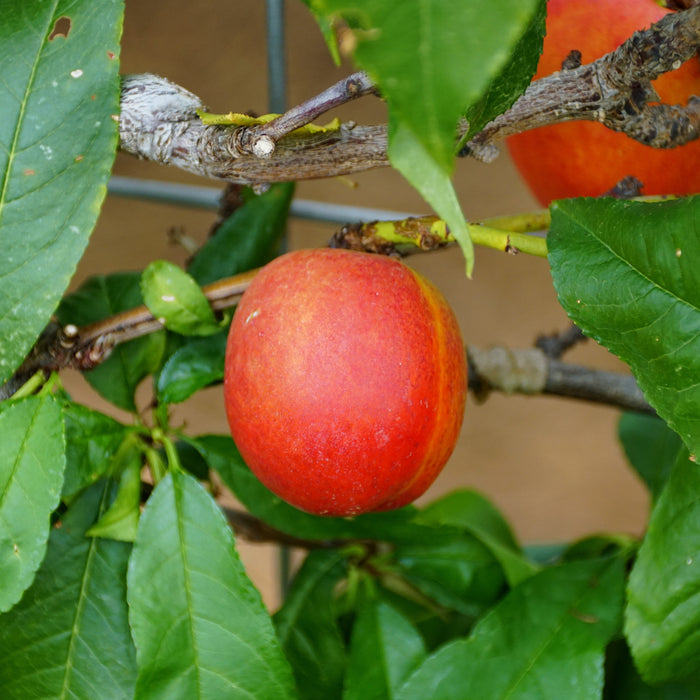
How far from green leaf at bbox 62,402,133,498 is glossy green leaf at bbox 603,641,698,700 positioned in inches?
12.0

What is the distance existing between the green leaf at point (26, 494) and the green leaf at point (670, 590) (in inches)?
9.4

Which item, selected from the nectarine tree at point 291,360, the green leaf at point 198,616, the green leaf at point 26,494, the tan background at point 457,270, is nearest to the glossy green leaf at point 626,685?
the nectarine tree at point 291,360

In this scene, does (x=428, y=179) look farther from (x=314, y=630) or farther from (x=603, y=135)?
(x=314, y=630)

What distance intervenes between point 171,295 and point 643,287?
195 millimetres

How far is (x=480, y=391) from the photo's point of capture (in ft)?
1.78

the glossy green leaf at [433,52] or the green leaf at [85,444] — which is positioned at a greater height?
the glossy green leaf at [433,52]

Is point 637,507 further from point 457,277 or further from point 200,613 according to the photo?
point 200,613

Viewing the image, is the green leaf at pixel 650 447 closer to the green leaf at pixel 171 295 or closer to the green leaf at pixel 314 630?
the green leaf at pixel 314 630

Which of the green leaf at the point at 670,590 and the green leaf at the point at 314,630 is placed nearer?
the green leaf at the point at 670,590

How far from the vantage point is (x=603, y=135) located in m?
0.36

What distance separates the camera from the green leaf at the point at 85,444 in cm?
34

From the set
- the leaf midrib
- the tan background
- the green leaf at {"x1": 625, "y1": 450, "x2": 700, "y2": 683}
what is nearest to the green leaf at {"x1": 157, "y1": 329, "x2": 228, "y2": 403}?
the leaf midrib

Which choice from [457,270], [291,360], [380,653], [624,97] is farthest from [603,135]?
[457,270]

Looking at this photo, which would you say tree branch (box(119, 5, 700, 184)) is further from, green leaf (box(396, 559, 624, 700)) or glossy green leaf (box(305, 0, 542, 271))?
green leaf (box(396, 559, 624, 700))
